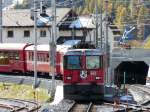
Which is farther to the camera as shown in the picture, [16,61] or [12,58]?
[12,58]

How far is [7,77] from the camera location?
45125mm

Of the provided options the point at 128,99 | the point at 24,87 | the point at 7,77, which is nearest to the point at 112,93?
the point at 128,99

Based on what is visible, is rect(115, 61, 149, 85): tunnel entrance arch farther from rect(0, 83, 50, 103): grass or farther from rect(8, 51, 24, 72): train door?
rect(0, 83, 50, 103): grass

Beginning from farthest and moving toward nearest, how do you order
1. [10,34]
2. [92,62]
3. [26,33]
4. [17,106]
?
[10,34]
[26,33]
[17,106]
[92,62]

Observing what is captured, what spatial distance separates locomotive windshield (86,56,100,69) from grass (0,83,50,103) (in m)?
3.91

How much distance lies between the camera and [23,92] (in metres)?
39.8

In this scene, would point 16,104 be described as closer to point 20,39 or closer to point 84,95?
point 84,95

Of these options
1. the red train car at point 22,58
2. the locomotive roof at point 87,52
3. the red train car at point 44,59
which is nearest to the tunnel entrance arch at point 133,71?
the red train car at point 22,58

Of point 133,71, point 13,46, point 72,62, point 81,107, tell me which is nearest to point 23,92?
point 72,62

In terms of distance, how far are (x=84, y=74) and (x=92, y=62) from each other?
2.42 feet

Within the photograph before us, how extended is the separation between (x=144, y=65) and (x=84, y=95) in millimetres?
41154

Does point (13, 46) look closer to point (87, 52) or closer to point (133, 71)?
point (87, 52)

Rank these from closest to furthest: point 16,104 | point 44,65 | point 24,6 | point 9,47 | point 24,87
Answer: point 16,104
point 24,87
point 44,65
point 9,47
point 24,6

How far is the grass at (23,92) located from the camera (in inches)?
1429
